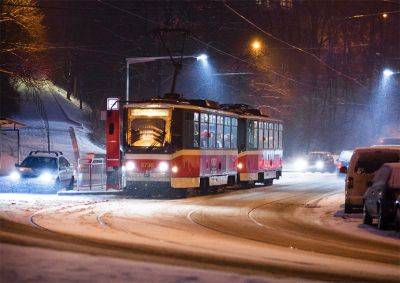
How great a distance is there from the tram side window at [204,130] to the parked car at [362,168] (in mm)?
9740

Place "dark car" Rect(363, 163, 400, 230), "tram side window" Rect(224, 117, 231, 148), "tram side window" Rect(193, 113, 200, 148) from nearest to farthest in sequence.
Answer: "dark car" Rect(363, 163, 400, 230) < "tram side window" Rect(193, 113, 200, 148) < "tram side window" Rect(224, 117, 231, 148)

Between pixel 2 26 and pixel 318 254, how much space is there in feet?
101

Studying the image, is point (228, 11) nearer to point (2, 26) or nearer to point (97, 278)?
point (2, 26)

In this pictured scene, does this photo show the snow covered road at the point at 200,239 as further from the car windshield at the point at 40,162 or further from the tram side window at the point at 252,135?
the tram side window at the point at 252,135

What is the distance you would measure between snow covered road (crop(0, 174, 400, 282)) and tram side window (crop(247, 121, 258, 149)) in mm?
11292

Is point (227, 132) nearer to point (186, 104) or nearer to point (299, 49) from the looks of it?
point (186, 104)

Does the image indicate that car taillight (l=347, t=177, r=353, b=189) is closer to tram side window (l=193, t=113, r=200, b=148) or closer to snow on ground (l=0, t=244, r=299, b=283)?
tram side window (l=193, t=113, r=200, b=148)

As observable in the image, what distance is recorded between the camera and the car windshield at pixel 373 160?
23297 mm

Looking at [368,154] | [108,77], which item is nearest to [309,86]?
[108,77]

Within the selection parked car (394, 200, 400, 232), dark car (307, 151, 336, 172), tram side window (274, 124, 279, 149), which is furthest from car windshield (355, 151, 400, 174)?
dark car (307, 151, 336, 172)

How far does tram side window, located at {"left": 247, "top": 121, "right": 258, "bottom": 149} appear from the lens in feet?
128

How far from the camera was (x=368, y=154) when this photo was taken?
77.1 ft

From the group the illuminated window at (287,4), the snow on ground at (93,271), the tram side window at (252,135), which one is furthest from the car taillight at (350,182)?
the illuminated window at (287,4)

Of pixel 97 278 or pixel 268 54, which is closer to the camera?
pixel 97 278
